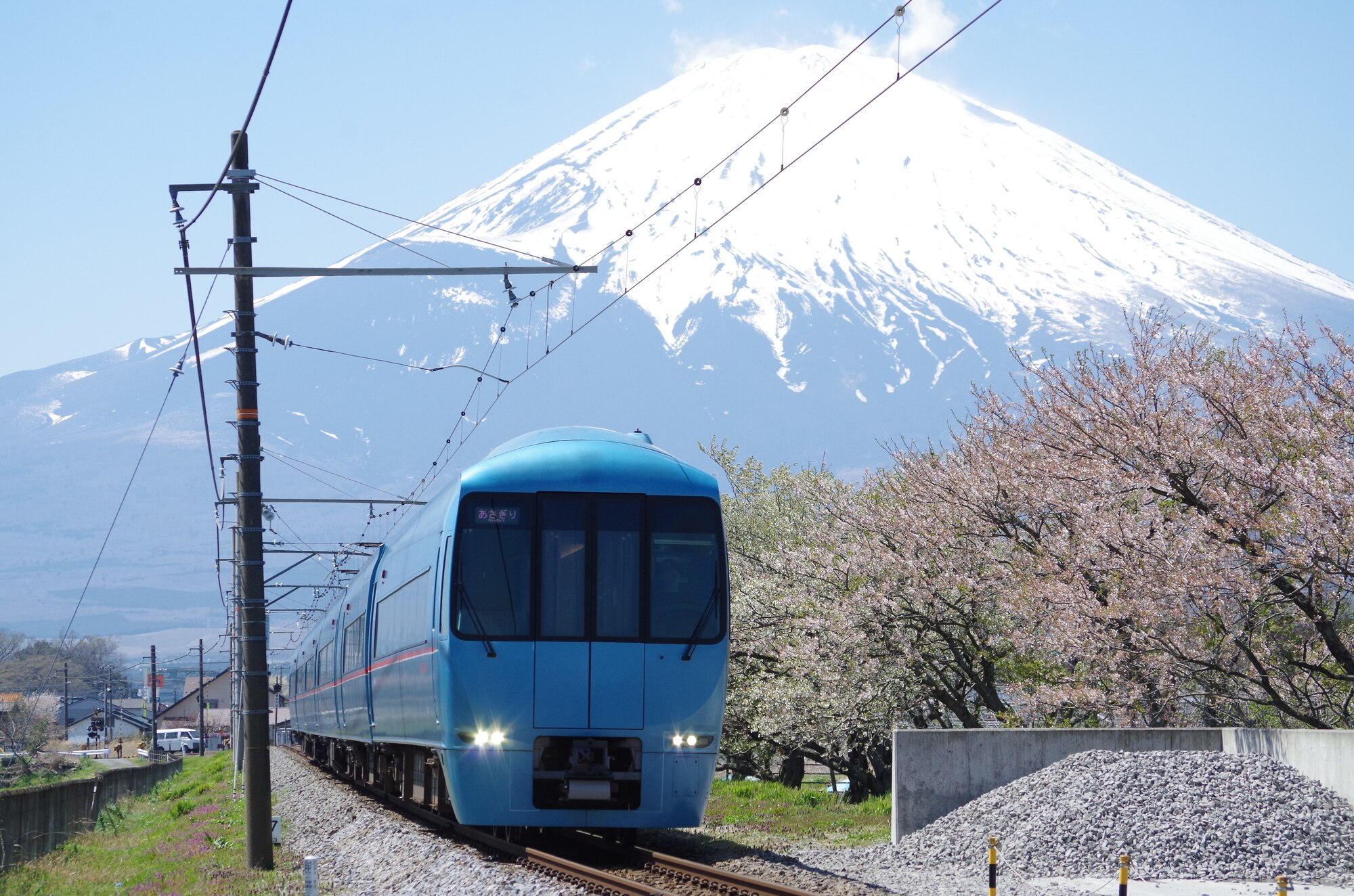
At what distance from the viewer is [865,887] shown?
450 inches

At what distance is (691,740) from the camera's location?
13.0 metres

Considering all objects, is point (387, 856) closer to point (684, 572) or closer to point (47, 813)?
point (684, 572)

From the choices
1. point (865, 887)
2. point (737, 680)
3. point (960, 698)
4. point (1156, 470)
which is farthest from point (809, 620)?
point (865, 887)

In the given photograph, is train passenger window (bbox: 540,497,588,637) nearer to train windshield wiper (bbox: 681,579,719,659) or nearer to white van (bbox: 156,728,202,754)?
train windshield wiper (bbox: 681,579,719,659)

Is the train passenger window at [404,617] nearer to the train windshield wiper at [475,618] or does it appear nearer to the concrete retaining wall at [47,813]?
the train windshield wiper at [475,618]

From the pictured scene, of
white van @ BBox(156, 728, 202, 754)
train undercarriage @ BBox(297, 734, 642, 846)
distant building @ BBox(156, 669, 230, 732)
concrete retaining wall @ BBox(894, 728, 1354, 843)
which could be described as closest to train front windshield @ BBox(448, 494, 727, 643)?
train undercarriage @ BBox(297, 734, 642, 846)

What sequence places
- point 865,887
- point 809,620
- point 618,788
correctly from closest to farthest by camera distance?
point 865,887, point 618,788, point 809,620

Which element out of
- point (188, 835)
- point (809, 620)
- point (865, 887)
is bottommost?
point (188, 835)

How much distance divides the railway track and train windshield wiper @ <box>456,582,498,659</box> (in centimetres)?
175

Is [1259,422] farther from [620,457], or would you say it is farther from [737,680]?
[737,680]

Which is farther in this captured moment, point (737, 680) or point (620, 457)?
point (737, 680)

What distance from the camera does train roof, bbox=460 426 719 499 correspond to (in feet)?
43.8

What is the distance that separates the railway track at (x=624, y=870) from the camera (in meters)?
10.7

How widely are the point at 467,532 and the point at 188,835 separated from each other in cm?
1137
